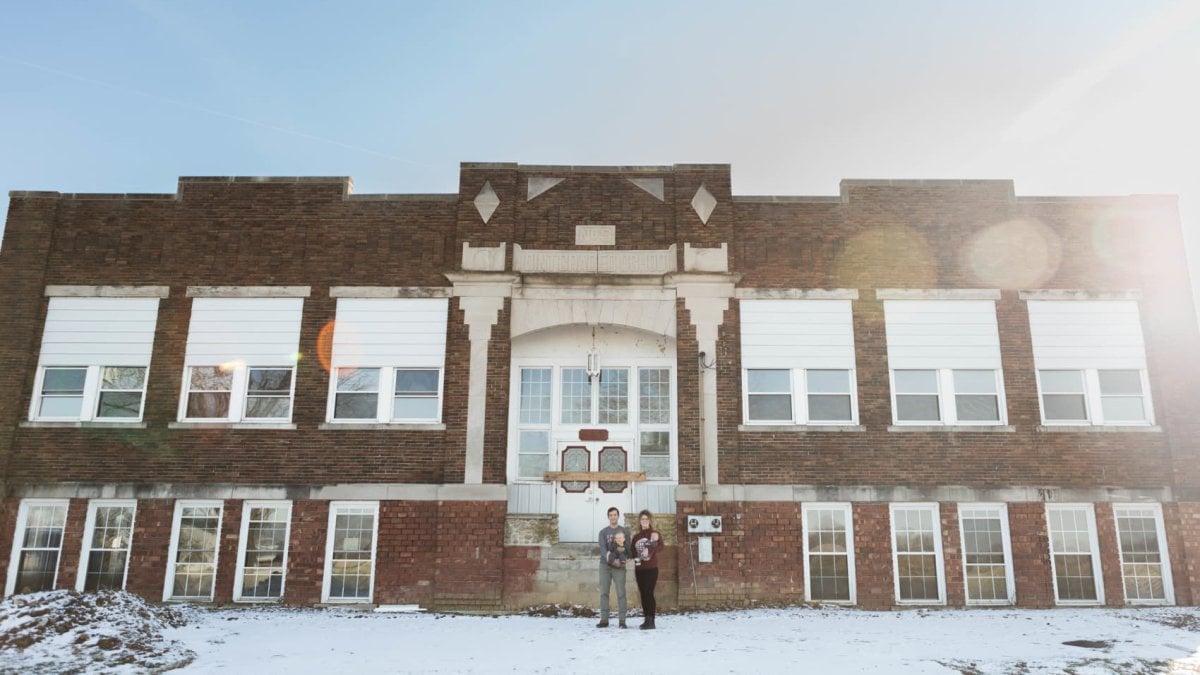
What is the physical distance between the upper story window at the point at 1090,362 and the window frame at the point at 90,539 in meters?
16.9

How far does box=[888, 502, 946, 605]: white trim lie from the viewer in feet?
48.8

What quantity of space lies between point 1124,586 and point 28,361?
2073 cm

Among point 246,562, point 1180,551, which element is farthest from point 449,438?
point 1180,551

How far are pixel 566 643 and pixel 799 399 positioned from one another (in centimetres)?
691

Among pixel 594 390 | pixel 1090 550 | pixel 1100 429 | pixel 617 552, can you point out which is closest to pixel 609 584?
pixel 617 552

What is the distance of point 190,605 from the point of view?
14.5 metres

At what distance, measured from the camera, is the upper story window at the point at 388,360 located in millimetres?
15633

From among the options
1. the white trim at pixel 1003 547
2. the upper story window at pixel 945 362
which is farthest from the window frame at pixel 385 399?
the white trim at pixel 1003 547

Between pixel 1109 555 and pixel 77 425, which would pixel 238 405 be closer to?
pixel 77 425

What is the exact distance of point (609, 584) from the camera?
12375 millimetres

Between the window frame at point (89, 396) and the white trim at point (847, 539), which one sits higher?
the window frame at point (89, 396)

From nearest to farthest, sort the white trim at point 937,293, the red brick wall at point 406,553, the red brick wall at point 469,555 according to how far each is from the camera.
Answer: the red brick wall at point 469,555, the red brick wall at point 406,553, the white trim at point 937,293

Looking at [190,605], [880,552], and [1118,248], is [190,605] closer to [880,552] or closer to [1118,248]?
[880,552]

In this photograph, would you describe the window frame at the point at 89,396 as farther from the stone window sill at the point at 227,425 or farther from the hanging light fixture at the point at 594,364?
the hanging light fixture at the point at 594,364
